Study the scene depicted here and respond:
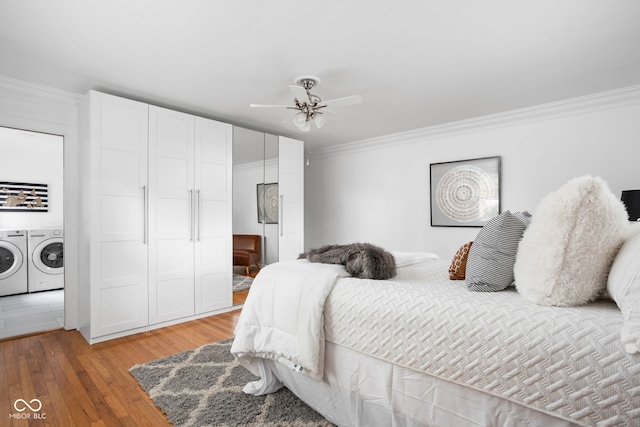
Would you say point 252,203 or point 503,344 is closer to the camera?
point 503,344

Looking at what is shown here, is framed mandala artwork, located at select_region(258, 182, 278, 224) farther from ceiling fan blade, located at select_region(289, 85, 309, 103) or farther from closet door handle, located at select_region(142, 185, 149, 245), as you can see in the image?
ceiling fan blade, located at select_region(289, 85, 309, 103)

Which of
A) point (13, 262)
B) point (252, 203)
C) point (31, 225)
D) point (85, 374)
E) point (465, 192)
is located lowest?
point (85, 374)

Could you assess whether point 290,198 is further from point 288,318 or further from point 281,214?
point 288,318

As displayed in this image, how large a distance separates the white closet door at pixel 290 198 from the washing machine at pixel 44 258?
9.79ft

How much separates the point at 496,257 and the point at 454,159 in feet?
10.5

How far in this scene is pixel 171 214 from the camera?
141 inches

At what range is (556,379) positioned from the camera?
3.54ft

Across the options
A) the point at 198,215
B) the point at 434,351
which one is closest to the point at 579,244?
the point at 434,351

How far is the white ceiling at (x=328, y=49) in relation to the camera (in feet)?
6.61

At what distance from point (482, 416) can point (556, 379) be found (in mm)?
313

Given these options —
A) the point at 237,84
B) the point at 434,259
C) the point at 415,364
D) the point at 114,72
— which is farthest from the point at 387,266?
the point at 114,72

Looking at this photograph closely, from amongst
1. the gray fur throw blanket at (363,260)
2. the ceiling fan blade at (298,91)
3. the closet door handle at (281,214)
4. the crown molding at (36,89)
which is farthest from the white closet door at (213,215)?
the gray fur throw blanket at (363,260)

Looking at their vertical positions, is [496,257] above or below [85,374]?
above

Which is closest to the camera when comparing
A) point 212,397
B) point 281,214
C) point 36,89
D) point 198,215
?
point 212,397
